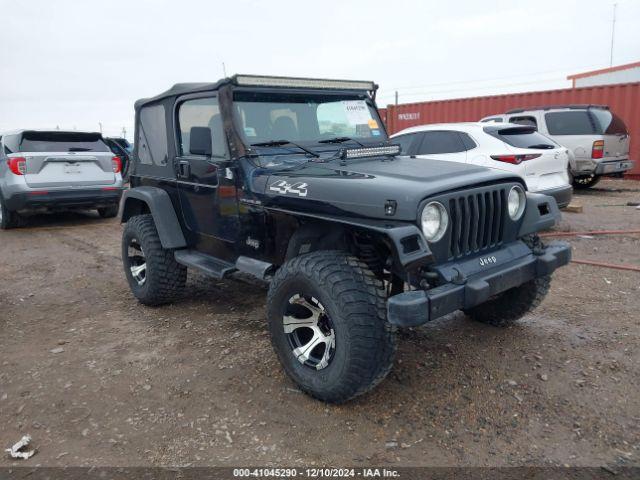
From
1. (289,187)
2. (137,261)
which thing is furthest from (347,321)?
(137,261)

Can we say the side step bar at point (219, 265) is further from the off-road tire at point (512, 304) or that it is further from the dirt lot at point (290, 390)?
the off-road tire at point (512, 304)

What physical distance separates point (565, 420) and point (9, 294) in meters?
5.33

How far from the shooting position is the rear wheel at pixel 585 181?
37.4 ft

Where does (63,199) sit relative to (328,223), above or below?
below

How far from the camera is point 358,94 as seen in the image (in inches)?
174

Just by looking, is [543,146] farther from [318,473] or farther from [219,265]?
[318,473]

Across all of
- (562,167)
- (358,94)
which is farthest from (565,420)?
(562,167)

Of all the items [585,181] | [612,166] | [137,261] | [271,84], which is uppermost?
[271,84]

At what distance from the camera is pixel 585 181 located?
11609 millimetres

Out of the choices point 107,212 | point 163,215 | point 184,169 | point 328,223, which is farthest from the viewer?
Result: point 107,212

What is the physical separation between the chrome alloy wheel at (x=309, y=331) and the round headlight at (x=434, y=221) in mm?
752

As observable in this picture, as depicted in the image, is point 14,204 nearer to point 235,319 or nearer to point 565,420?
point 235,319

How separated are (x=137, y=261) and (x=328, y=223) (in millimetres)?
2566

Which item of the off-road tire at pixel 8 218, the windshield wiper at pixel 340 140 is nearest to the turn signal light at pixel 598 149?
the windshield wiper at pixel 340 140
